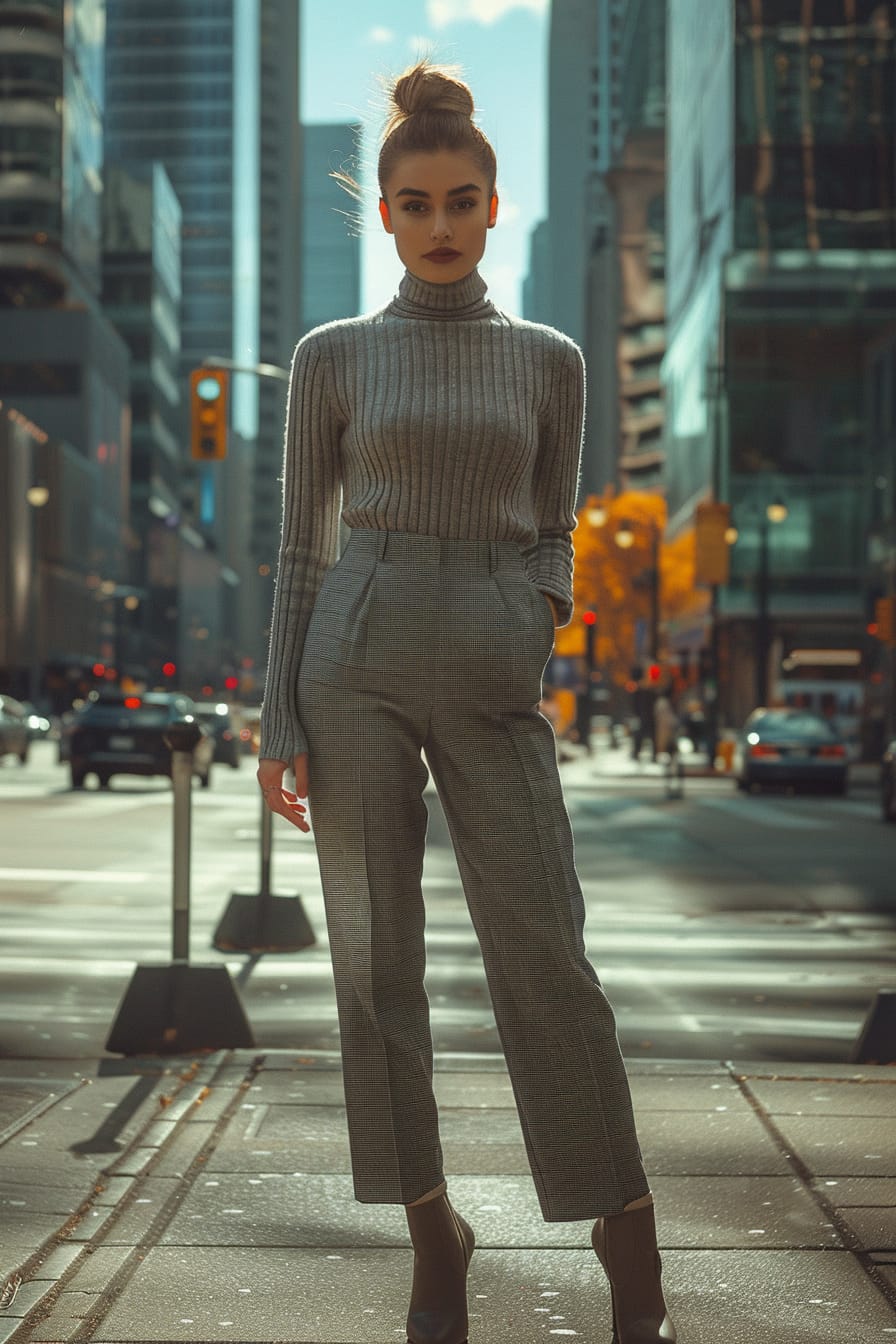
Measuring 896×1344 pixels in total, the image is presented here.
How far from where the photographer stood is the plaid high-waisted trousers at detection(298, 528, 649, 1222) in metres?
3.38

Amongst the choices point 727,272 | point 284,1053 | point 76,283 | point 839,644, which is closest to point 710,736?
point 839,644

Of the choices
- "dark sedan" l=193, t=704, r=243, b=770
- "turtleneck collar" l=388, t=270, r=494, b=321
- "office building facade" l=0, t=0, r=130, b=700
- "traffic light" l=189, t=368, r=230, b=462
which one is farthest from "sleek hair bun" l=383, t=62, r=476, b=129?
"office building facade" l=0, t=0, r=130, b=700

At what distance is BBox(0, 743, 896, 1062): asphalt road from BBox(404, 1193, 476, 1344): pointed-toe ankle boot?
3.54 m

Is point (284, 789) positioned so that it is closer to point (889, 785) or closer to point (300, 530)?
point (300, 530)

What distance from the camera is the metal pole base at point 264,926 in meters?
10.2

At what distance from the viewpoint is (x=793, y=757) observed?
32.3 meters

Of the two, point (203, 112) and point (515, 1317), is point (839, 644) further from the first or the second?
point (203, 112)

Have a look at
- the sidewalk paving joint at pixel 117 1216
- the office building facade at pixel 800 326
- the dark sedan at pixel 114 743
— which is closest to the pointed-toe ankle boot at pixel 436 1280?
the sidewalk paving joint at pixel 117 1216

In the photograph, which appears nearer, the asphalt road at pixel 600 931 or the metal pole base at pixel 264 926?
the asphalt road at pixel 600 931

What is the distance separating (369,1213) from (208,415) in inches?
598

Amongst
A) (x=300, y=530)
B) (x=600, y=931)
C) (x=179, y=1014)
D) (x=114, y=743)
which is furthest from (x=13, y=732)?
(x=300, y=530)

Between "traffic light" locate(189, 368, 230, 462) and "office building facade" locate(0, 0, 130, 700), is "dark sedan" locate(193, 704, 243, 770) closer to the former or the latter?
"traffic light" locate(189, 368, 230, 462)

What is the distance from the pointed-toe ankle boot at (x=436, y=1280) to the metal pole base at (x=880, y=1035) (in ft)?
11.3

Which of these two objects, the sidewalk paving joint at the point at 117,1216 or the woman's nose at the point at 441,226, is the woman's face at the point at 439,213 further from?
the sidewalk paving joint at the point at 117,1216
